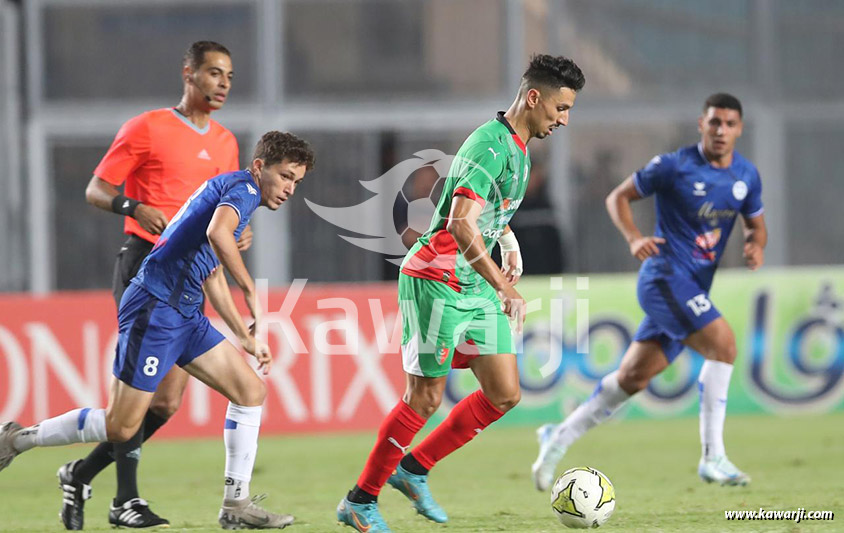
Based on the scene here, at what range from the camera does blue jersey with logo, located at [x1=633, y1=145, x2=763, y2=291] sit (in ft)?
23.4

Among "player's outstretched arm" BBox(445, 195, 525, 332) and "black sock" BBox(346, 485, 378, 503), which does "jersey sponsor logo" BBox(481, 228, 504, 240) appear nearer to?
"player's outstretched arm" BBox(445, 195, 525, 332)

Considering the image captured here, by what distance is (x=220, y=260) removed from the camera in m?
5.16

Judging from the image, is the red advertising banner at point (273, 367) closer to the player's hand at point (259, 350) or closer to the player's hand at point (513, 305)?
the player's hand at point (259, 350)

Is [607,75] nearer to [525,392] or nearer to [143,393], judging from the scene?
[525,392]

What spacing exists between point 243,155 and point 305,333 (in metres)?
4.89

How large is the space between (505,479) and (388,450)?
2.34 metres

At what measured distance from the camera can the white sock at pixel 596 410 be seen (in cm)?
712

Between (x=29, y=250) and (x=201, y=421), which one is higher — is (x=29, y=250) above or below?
above

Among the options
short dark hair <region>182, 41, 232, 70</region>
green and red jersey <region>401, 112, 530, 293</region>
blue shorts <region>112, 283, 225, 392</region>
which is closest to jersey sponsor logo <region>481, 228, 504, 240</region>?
green and red jersey <region>401, 112, 530, 293</region>

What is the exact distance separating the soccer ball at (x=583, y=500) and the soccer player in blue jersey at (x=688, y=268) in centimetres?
149

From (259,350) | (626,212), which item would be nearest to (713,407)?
(626,212)

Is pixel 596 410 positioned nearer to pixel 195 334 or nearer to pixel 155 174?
pixel 195 334

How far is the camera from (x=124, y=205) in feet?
19.2

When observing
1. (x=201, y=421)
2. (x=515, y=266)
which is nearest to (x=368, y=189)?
(x=201, y=421)
